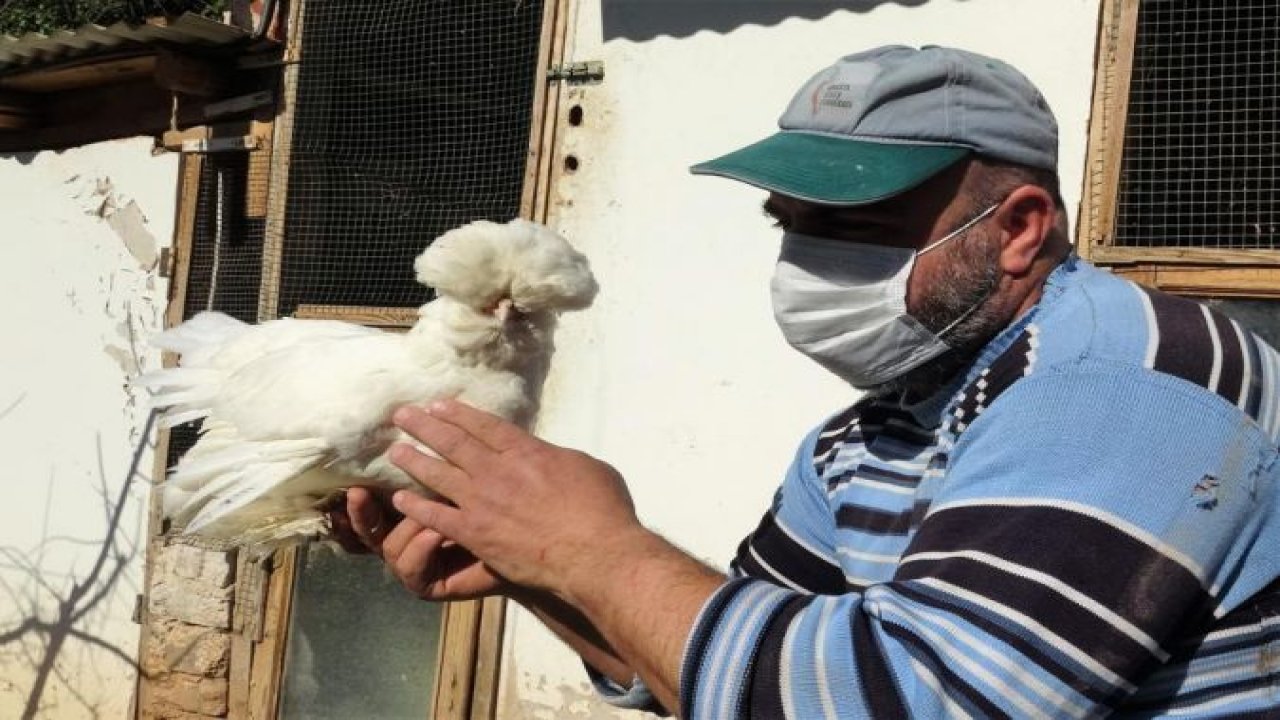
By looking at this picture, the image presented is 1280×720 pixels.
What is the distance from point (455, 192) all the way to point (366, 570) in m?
1.82

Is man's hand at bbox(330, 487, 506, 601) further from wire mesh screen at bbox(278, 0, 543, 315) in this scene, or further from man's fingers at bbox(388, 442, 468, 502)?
wire mesh screen at bbox(278, 0, 543, 315)

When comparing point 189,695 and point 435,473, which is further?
point 189,695

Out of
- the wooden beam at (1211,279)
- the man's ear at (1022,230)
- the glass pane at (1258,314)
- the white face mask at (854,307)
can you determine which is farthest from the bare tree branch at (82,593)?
the man's ear at (1022,230)

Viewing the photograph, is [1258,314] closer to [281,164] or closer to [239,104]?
[281,164]

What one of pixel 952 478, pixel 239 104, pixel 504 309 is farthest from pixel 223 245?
pixel 952 478

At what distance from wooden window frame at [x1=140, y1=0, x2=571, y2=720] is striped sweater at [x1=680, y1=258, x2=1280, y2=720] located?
3.67 m

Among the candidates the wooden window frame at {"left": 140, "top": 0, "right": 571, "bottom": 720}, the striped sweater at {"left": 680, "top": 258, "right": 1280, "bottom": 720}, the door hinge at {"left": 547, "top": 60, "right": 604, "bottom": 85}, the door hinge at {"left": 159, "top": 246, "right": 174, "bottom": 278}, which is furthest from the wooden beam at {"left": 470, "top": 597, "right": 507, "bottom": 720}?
the striped sweater at {"left": 680, "top": 258, "right": 1280, "bottom": 720}

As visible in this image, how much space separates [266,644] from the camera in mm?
5664

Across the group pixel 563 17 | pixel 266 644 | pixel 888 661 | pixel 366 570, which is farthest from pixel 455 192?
pixel 888 661

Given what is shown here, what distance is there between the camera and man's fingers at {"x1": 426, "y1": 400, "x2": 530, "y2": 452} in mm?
1734

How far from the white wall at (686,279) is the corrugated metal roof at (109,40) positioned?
1.88 meters

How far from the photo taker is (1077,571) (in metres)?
1.22

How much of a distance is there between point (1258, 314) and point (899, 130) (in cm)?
266

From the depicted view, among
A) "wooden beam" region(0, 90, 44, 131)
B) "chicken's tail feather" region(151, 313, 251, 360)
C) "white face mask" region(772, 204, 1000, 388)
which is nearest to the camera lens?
"white face mask" region(772, 204, 1000, 388)
